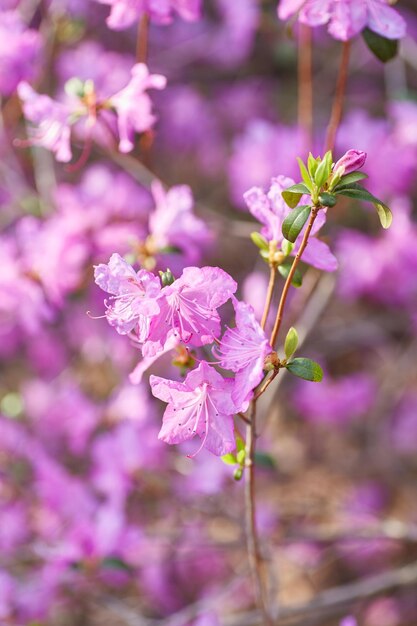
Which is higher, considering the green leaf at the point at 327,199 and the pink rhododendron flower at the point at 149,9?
the pink rhododendron flower at the point at 149,9

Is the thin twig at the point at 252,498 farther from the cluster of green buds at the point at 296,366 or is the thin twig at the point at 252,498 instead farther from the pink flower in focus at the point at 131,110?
the pink flower in focus at the point at 131,110

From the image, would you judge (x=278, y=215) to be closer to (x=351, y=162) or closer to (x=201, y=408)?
(x=351, y=162)

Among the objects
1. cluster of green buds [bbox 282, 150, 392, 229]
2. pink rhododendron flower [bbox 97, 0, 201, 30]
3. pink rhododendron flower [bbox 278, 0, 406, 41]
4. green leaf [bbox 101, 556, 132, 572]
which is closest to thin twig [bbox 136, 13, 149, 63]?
pink rhododendron flower [bbox 97, 0, 201, 30]

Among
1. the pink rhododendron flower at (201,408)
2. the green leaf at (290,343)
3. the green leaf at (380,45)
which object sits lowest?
the pink rhododendron flower at (201,408)

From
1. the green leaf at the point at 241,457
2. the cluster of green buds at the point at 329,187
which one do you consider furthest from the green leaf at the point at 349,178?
the green leaf at the point at 241,457

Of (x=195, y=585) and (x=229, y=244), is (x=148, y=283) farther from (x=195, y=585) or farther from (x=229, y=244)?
(x=229, y=244)

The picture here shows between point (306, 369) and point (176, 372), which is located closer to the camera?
point (306, 369)

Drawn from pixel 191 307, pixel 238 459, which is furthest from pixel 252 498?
pixel 191 307
